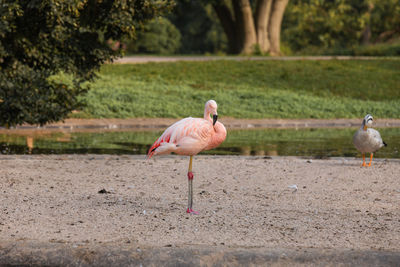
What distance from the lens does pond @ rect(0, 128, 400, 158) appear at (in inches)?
566

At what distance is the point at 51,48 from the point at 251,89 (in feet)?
43.9

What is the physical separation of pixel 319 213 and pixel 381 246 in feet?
5.51

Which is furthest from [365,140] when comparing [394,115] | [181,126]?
[394,115]

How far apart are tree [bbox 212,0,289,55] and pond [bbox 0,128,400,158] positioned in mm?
21376

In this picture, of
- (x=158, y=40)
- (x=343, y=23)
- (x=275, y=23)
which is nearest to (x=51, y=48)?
(x=275, y=23)

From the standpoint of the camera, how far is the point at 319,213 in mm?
7785

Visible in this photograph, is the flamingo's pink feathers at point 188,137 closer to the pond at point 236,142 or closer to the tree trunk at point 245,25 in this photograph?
the pond at point 236,142

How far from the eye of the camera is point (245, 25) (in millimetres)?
40656

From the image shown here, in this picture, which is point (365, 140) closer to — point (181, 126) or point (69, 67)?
point (181, 126)

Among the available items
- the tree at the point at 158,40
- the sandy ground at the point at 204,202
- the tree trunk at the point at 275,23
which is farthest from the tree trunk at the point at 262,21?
the sandy ground at the point at 204,202

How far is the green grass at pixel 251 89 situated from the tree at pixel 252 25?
902cm

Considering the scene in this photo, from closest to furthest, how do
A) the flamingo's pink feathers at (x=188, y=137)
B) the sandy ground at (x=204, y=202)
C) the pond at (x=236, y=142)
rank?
the sandy ground at (x=204, y=202) → the flamingo's pink feathers at (x=188, y=137) → the pond at (x=236, y=142)

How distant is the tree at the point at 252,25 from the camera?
4047 cm

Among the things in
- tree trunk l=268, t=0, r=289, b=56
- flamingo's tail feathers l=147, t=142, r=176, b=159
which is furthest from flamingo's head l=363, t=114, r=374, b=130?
tree trunk l=268, t=0, r=289, b=56
